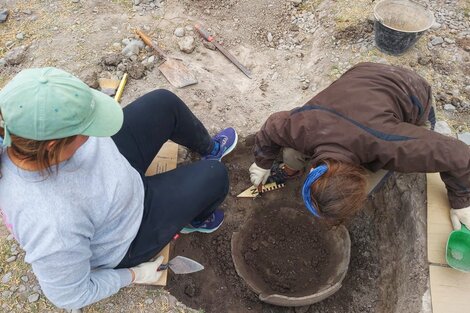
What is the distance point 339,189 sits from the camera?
1.96 metres

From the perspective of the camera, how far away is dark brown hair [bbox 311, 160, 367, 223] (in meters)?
1.96

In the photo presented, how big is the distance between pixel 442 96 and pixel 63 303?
2.91 metres

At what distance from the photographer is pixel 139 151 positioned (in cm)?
232

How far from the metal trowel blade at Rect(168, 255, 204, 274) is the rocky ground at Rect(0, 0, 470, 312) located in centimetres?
103

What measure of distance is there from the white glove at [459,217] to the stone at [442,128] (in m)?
0.66

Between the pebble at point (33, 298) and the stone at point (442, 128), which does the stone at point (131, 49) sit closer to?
the pebble at point (33, 298)

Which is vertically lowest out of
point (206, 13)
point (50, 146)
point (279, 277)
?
point (279, 277)

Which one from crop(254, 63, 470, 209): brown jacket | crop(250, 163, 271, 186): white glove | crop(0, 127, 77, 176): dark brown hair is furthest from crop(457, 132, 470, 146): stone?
crop(0, 127, 77, 176): dark brown hair

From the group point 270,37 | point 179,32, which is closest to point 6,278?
point 179,32

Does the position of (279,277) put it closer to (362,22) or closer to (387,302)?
(387,302)

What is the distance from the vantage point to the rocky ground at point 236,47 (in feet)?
10.7

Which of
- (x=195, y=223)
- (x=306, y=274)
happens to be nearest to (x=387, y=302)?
(x=306, y=274)

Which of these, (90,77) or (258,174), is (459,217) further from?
(90,77)

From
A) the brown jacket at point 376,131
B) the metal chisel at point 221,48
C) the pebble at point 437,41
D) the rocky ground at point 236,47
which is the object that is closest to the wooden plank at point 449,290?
the brown jacket at point 376,131
